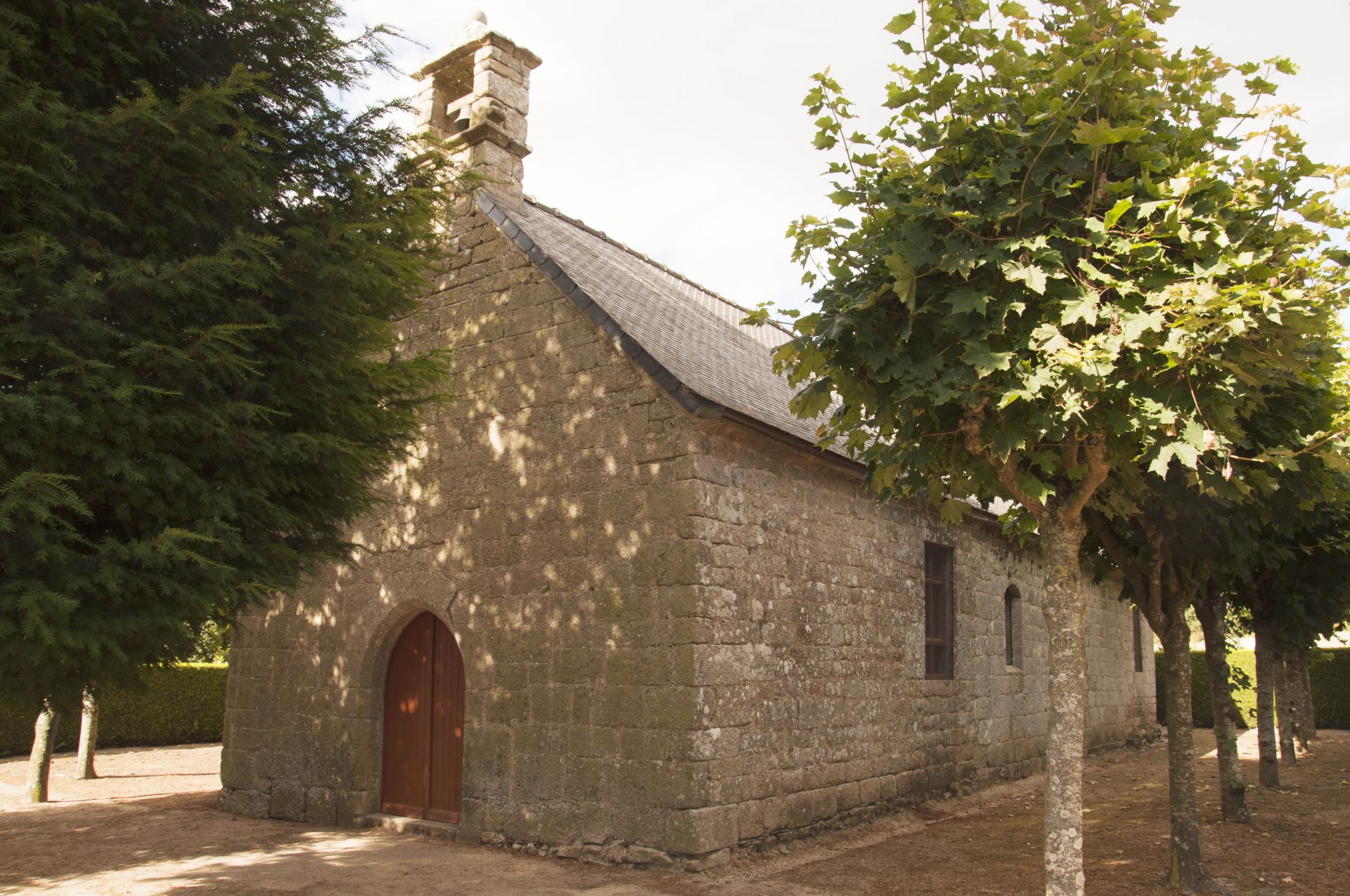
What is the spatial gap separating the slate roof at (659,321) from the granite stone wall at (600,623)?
24 cm

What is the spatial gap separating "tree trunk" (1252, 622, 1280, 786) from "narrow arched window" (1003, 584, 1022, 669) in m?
2.76

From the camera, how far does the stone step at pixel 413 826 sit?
28.2 feet

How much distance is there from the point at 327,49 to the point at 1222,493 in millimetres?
5625

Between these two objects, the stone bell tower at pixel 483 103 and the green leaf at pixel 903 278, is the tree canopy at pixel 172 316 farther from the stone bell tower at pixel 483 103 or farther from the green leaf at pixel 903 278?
the stone bell tower at pixel 483 103

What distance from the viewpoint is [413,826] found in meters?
8.88

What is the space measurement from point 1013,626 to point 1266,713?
306 centimetres

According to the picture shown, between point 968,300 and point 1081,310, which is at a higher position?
point 968,300

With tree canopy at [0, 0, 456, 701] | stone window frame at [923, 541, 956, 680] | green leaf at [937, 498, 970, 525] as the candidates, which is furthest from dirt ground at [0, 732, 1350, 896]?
tree canopy at [0, 0, 456, 701]

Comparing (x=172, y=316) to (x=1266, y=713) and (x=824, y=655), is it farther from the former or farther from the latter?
(x=1266, y=713)

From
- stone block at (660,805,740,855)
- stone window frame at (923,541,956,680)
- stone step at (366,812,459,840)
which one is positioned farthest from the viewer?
stone window frame at (923,541,956,680)

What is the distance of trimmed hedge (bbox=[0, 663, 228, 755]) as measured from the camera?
1533 cm

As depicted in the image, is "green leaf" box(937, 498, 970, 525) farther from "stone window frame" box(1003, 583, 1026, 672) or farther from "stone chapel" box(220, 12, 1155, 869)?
"stone window frame" box(1003, 583, 1026, 672)

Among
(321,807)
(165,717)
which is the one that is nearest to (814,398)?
(321,807)

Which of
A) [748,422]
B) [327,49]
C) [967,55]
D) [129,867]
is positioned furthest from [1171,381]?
[129,867]
